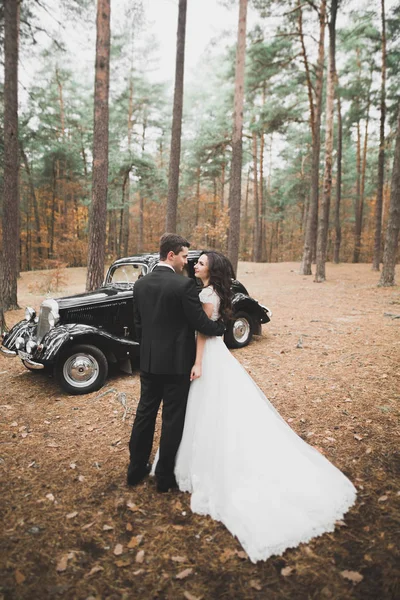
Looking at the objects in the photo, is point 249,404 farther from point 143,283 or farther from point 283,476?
point 143,283

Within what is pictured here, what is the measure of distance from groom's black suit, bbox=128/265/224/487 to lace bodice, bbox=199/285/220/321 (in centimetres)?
12

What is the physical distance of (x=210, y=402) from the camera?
105 inches

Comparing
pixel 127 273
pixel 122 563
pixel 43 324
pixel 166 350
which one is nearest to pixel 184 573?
pixel 122 563

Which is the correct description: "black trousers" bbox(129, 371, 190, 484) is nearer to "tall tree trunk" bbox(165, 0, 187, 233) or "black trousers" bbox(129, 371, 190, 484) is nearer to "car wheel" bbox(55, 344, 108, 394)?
"car wheel" bbox(55, 344, 108, 394)

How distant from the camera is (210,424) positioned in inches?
103

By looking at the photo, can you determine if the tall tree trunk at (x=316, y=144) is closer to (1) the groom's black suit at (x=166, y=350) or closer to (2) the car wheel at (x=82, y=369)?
(2) the car wheel at (x=82, y=369)

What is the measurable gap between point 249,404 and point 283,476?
58 centimetres

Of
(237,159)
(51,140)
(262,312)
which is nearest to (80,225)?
(51,140)

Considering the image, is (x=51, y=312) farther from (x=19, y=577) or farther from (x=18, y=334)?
(x=19, y=577)

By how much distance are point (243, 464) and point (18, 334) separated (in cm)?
408

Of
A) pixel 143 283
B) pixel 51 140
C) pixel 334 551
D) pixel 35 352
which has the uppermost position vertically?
pixel 51 140

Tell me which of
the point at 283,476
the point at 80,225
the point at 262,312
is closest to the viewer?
the point at 283,476

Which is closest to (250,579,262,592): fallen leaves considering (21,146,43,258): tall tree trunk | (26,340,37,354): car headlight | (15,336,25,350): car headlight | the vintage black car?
the vintage black car

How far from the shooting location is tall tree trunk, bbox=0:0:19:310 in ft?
29.7
